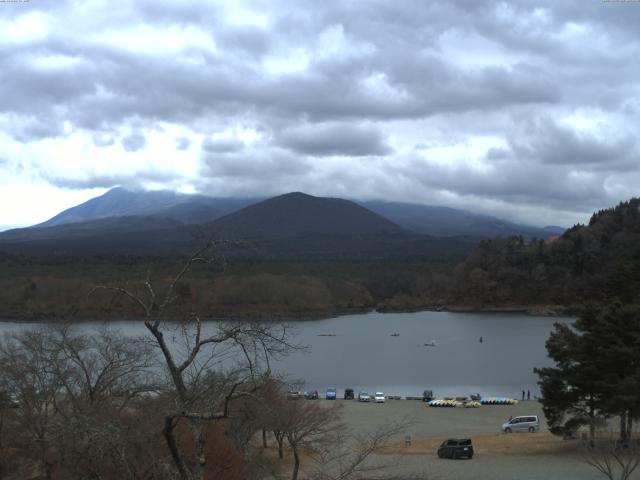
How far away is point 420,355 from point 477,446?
3055 cm

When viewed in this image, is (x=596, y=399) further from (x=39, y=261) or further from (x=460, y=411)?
(x=39, y=261)

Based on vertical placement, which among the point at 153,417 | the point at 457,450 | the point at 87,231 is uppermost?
the point at 87,231

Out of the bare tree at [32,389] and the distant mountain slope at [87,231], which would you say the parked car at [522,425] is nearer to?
the bare tree at [32,389]

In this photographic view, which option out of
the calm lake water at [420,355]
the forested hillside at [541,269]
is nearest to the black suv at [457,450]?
the calm lake water at [420,355]

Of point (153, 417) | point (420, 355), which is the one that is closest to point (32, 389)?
point (153, 417)

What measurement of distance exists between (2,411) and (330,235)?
183054mm

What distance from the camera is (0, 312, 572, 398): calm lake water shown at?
38.0 m

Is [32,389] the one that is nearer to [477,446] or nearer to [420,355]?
[477,446]

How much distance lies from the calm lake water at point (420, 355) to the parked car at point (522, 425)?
7.46m

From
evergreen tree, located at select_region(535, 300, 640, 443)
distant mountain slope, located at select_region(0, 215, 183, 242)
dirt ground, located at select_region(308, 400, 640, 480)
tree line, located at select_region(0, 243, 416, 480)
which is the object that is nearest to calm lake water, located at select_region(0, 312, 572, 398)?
dirt ground, located at select_region(308, 400, 640, 480)

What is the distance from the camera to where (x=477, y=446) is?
19.3 meters

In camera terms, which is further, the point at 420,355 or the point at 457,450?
the point at 420,355

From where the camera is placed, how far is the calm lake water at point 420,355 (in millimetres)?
38000

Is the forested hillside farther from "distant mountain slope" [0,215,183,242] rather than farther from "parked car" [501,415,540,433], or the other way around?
"distant mountain slope" [0,215,183,242]
